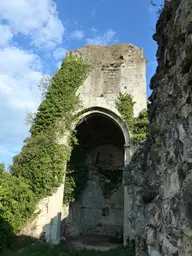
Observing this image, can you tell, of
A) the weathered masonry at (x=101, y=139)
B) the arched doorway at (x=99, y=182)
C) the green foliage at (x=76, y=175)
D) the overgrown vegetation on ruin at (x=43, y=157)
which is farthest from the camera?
the arched doorway at (x=99, y=182)

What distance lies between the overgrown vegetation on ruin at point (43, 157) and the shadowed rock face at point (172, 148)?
6.71m

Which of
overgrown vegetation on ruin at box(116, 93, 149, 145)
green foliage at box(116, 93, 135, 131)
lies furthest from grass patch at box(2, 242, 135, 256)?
green foliage at box(116, 93, 135, 131)

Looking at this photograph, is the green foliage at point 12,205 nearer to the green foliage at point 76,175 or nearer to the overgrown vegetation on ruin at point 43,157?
the overgrown vegetation on ruin at point 43,157

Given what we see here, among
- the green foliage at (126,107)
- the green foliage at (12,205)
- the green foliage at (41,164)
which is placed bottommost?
the green foliage at (12,205)

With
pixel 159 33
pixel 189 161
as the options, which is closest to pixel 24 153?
pixel 159 33

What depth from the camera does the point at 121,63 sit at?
40.3 ft

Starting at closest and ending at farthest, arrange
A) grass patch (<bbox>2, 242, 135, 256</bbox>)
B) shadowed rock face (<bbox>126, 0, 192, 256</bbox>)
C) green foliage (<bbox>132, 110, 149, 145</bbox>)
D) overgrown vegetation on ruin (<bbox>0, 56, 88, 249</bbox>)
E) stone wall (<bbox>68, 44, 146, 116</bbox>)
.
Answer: shadowed rock face (<bbox>126, 0, 192, 256</bbox>), grass patch (<bbox>2, 242, 135, 256</bbox>), overgrown vegetation on ruin (<bbox>0, 56, 88, 249</bbox>), green foliage (<bbox>132, 110, 149, 145</bbox>), stone wall (<bbox>68, 44, 146, 116</bbox>)

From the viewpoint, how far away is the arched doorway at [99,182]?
1350 centimetres

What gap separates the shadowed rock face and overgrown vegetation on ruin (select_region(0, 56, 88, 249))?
6709 mm

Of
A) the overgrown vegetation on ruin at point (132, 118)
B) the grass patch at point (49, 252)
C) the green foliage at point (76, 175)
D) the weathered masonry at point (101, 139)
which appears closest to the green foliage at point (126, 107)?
the overgrown vegetation on ruin at point (132, 118)

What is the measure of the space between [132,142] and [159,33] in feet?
24.5

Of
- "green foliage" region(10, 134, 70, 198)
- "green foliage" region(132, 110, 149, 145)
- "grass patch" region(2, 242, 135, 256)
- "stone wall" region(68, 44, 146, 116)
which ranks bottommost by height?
"grass patch" region(2, 242, 135, 256)

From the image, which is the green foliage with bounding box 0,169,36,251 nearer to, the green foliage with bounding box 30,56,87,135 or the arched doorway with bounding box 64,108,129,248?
the green foliage with bounding box 30,56,87,135

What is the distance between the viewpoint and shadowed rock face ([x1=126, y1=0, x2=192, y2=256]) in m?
1.90
